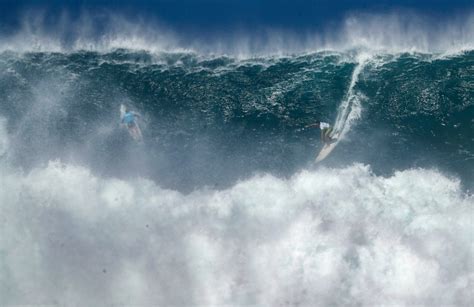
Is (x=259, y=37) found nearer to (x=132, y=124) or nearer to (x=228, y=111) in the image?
(x=228, y=111)

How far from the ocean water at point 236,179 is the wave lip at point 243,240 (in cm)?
9

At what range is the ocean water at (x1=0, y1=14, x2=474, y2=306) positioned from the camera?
31250 millimetres

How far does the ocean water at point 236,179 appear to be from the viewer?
31250mm

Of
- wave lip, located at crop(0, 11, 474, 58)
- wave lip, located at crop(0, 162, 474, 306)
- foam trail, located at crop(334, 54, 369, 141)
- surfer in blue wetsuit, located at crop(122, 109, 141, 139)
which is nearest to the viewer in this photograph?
wave lip, located at crop(0, 162, 474, 306)

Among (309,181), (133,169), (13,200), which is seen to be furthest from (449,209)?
(13,200)

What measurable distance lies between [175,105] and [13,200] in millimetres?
12755

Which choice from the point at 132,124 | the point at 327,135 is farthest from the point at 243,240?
the point at 132,124

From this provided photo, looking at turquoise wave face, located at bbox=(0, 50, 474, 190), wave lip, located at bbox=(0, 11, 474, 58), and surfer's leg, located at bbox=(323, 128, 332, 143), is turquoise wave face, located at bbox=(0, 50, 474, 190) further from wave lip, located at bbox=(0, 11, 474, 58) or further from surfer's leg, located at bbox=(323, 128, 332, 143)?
wave lip, located at bbox=(0, 11, 474, 58)

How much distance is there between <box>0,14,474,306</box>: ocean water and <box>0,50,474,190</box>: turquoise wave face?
0.10m

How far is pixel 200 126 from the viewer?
35625mm

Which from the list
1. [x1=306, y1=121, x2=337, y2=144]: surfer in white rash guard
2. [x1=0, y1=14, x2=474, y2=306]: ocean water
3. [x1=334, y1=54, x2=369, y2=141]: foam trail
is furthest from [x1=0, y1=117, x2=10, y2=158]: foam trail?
[x1=334, y1=54, x2=369, y2=141]: foam trail

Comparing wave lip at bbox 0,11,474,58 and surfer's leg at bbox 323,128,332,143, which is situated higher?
wave lip at bbox 0,11,474,58

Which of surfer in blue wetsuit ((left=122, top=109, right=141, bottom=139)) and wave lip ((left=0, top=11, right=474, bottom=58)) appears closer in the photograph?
surfer in blue wetsuit ((left=122, top=109, right=141, bottom=139))

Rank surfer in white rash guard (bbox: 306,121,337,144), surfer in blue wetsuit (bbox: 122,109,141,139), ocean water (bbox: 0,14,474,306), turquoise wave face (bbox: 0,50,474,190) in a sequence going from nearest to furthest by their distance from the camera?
ocean water (bbox: 0,14,474,306) < turquoise wave face (bbox: 0,50,474,190) < surfer in white rash guard (bbox: 306,121,337,144) < surfer in blue wetsuit (bbox: 122,109,141,139)
